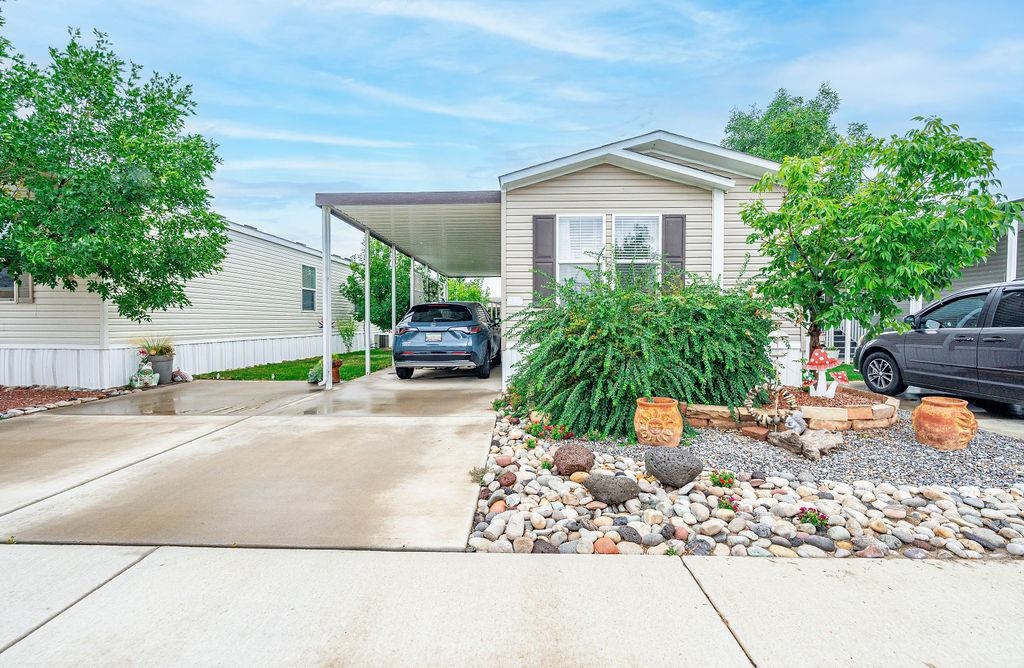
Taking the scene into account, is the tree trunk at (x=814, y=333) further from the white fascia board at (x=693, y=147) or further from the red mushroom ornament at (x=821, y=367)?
the white fascia board at (x=693, y=147)

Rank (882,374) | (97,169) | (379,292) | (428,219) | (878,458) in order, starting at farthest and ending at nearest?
(379,292) < (428,219) < (882,374) < (97,169) < (878,458)

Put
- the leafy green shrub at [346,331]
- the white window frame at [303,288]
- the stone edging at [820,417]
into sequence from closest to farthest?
the stone edging at [820,417] < the white window frame at [303,288] < the leafy green shrub at [346,331]

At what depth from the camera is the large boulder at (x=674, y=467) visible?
3.72 m

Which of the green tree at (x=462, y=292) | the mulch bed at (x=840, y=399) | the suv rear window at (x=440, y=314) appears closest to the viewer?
the mulch bed at (x=840, y=399)

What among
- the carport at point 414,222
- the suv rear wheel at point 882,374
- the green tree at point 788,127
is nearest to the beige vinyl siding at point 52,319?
the carport at point 414,222

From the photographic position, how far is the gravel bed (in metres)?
4.07

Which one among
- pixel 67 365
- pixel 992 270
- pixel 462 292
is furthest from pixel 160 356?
pixel 462 292

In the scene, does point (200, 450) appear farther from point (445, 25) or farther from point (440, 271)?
point (440, 271)

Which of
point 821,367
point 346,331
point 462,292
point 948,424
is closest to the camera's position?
point 948,424

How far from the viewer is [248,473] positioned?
4328 mm

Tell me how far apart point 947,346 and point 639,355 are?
453cm

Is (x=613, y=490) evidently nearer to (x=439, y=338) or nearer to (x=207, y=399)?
(x=439, y=338)

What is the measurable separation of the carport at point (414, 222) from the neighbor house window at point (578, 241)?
3.95 feet

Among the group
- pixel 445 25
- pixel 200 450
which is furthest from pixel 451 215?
pixel 200 450
